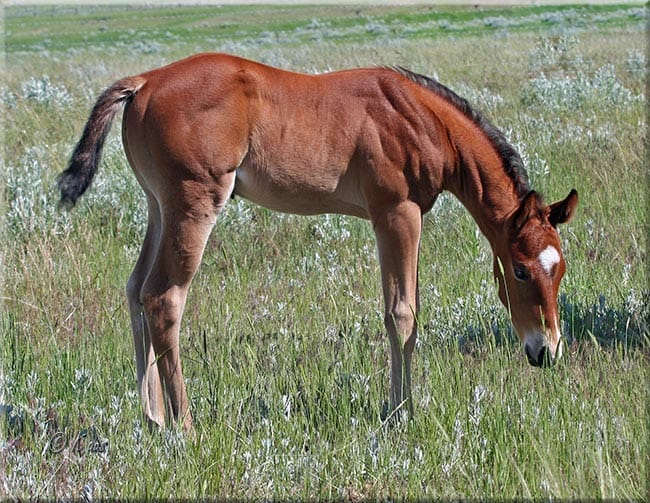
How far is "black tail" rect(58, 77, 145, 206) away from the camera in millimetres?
4910

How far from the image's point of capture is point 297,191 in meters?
5.20

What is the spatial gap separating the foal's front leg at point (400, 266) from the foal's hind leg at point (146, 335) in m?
1.21

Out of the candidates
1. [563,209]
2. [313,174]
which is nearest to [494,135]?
[563,209]

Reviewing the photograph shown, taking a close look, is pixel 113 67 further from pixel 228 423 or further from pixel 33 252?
pixel 228 423

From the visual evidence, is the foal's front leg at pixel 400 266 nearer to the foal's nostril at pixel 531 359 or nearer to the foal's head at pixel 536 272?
the foal's head at pixel 536 272

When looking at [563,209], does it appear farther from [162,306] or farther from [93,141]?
[93,141]

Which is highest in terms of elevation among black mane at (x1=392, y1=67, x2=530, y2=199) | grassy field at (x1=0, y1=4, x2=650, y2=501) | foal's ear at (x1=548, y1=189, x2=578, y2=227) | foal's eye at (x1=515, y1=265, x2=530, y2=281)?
black mane at (x1=392, y1=67, x2=530, y2=199)

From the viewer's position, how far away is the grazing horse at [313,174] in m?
4.81

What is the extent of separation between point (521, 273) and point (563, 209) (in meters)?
0.40

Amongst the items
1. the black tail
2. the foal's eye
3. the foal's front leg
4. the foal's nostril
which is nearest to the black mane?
the foal's eye

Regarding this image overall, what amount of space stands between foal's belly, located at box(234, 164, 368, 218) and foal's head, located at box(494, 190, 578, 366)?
0.87m

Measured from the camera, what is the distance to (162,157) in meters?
4.80

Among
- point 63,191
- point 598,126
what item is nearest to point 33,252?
point 63,191

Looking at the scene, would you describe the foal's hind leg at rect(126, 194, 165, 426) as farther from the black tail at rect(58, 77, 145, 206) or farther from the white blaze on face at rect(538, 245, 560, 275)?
the white blaze on face at rect(538, 245, 560, 275)
